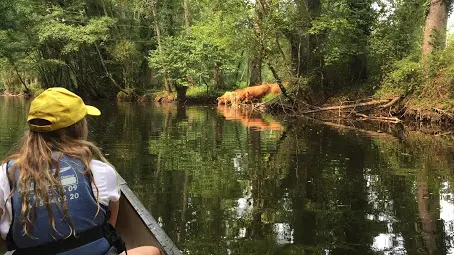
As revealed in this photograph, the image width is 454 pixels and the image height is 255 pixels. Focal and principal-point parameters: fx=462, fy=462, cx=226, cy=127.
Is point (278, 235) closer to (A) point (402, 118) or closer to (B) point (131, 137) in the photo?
(B) point (131, 137)

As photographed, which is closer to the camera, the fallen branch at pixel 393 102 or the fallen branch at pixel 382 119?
the fallen branch at pixel 382 119

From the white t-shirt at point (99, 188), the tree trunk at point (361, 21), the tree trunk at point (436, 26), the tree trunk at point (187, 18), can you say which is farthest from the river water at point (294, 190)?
the tree trunk at point (187, 18)

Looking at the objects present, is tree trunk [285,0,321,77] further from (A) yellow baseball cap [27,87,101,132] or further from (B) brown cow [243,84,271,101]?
(A) yellow baseball cap [27,87,101,132]

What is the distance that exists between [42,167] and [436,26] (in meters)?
16.6

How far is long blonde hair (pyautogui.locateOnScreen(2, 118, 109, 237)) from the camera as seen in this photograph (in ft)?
6.75

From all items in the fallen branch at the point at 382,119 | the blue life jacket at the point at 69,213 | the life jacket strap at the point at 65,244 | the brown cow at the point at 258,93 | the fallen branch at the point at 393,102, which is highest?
the brown cow at the point at 258,93

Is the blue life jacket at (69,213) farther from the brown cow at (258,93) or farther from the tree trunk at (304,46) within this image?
the brown cow at (258,93)

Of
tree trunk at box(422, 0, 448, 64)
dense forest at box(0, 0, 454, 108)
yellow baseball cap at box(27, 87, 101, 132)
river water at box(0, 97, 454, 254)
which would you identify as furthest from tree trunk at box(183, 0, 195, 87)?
yellow baseball cap at box(27, 87, 101, 132)

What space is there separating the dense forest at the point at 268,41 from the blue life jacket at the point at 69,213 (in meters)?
12.5

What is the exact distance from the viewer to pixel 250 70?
32.5 metres

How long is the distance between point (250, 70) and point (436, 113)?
719 inches

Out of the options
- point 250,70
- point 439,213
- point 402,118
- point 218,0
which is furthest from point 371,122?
point 250,70

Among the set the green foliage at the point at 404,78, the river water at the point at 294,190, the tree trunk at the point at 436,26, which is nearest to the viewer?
the river water at the point at 294,190

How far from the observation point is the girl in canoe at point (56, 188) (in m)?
2.07
